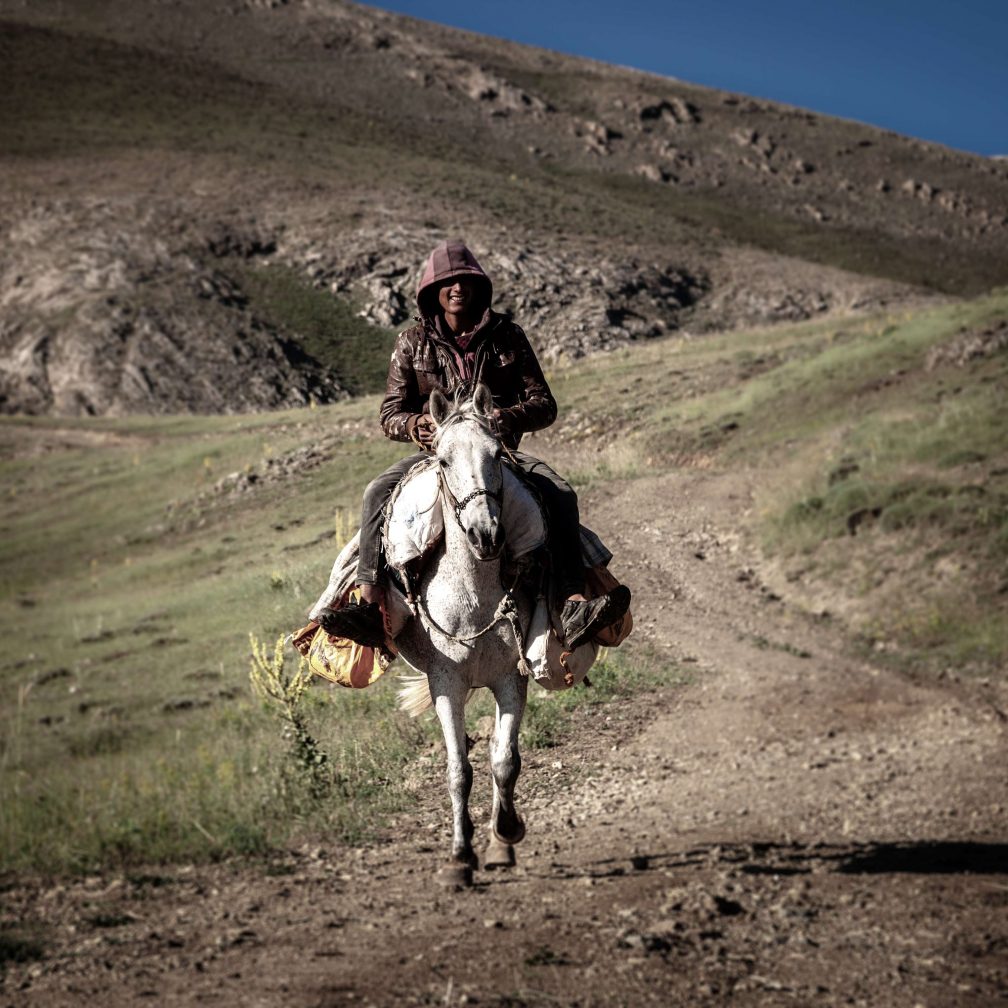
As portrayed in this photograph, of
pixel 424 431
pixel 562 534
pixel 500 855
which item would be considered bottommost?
pixel 500 855

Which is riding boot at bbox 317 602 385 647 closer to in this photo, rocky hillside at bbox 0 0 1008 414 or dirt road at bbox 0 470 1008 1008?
dirt road at bbox 0 470 1008 1008

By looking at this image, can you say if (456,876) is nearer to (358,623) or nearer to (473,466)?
(358,623)

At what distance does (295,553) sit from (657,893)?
17.7 m

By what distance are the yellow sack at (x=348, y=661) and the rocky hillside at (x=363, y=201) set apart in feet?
138

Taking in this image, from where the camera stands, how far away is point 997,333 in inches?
1062

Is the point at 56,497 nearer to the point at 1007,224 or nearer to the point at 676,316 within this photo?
the point at 676,316

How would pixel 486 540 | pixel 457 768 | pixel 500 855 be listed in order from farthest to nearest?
pixel 500 855, pixel 457 768, pixel 486 540

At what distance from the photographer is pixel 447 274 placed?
794cm

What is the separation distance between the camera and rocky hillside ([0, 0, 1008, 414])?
58281mm

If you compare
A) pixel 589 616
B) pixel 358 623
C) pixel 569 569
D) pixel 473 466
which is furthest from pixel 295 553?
pixel 473 466

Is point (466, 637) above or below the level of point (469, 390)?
below

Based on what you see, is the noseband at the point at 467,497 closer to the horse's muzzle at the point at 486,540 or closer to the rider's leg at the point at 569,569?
the horse's muzzle at the point at 486,540

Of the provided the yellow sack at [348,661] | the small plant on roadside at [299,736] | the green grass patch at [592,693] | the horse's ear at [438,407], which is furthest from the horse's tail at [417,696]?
the green grass patch at [592,693]

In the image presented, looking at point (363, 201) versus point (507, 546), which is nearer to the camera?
point (507, 546)
